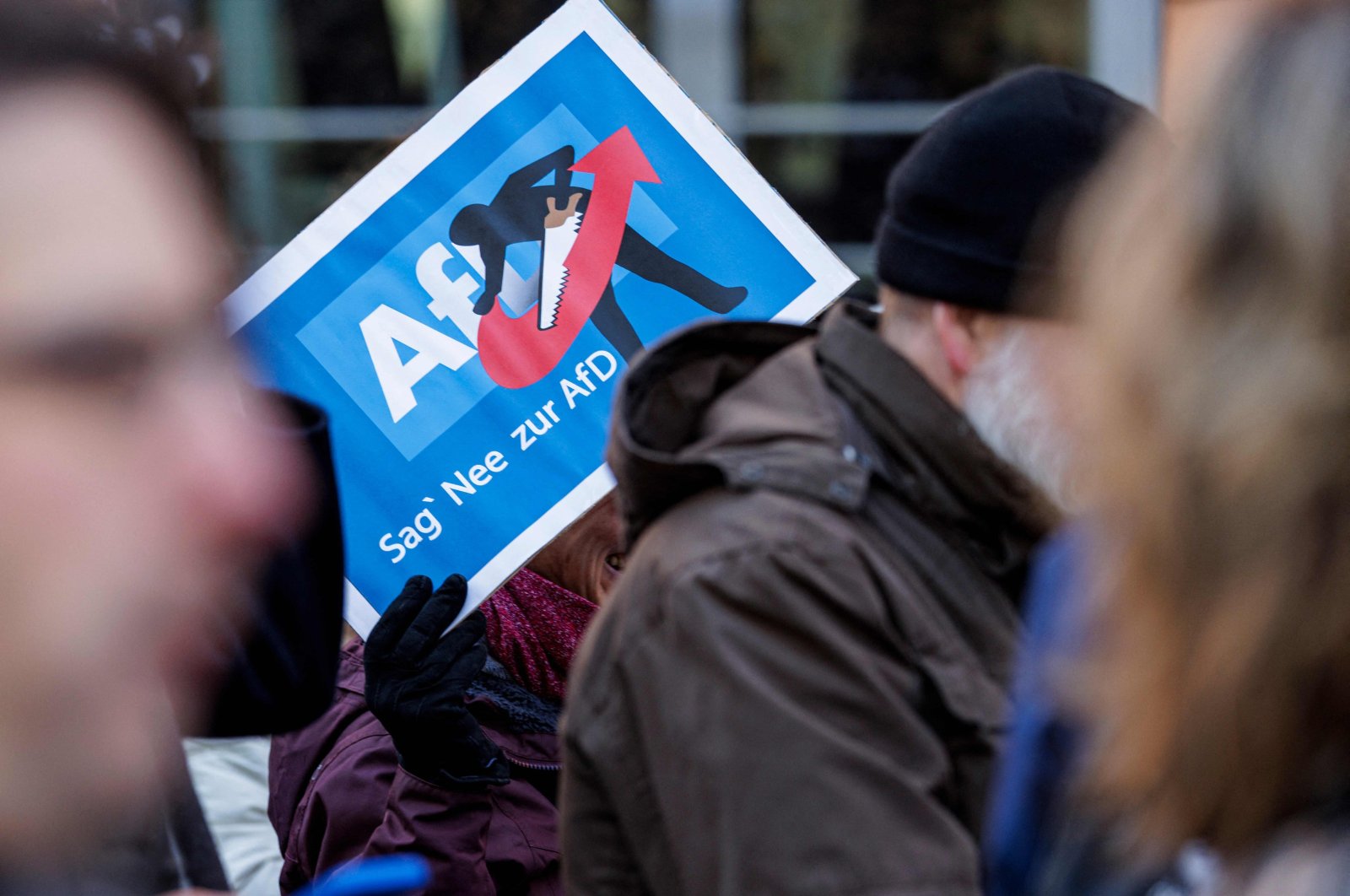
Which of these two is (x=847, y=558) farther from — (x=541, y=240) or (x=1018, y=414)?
(x=541, y=240)

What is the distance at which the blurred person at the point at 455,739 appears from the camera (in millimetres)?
2311

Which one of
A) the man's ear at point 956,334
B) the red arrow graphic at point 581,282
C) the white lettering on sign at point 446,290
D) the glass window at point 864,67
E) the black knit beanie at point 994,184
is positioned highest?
the white lettering on sign at point 446,290

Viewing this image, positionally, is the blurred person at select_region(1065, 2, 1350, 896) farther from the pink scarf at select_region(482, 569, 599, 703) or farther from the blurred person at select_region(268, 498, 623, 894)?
the pink scarf at select_region(482, 569, 599, 703)

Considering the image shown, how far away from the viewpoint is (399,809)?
7.73 feet

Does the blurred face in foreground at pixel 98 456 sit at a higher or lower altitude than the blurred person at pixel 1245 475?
higher

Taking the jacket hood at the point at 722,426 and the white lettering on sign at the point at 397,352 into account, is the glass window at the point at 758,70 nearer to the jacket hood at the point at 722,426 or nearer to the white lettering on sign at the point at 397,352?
the white lettering on sign at the point at 397,352

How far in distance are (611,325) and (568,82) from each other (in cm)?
42

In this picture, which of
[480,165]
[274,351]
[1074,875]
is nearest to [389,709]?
[274,351]

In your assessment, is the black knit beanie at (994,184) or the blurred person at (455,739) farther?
the blurred person at (455,739)

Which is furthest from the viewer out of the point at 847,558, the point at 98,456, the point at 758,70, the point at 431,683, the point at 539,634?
the point at 758,70

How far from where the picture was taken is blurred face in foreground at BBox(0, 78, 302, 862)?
71cm

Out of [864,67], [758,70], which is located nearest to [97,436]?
[758,70]

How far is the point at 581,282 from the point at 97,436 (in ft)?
5.53

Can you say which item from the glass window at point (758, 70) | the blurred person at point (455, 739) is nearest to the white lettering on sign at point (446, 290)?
the blurred person at point (455, 739)
